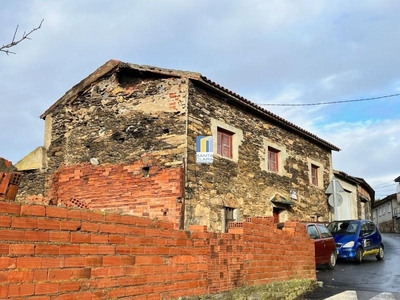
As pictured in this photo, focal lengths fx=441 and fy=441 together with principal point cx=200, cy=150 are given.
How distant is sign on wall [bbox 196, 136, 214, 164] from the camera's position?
43.2 ft

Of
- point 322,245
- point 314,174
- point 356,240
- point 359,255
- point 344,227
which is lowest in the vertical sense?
point 359,255

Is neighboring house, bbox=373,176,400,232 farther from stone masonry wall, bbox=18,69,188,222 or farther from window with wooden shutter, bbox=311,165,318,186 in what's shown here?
stone masonry wall, bbox=18,69,188,222

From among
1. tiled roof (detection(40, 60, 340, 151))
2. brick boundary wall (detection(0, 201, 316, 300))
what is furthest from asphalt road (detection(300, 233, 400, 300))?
tiled roof (detection(40, 60, 340, 151))

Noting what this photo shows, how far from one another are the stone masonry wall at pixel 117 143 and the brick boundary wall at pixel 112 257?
212 inches

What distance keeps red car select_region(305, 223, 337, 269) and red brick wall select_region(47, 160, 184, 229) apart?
4442 millimetres

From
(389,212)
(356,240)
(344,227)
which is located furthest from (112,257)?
(389,212)

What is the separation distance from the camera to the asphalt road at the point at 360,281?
894 centimetres

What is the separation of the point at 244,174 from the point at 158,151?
3.61m

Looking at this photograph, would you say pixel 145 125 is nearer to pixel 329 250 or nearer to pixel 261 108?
pixel 261 108

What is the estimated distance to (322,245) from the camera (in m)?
13.6

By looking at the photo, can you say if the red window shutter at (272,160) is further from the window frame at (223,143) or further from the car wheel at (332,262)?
the car wheel at (332,262)

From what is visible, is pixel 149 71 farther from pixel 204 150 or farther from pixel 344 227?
pixel 344 227

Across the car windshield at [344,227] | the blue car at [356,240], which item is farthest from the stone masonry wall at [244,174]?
the blue car at [356,240]

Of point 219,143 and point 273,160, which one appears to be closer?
point 219,143
